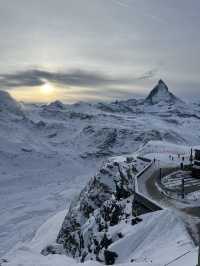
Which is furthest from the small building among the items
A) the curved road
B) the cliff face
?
the cliff face

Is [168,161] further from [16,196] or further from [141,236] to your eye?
[16,196]

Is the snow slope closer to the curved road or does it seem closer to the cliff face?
the curved road

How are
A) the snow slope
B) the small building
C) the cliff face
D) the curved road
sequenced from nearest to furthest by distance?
the snow slope → the curved road → the cliff face → the small building

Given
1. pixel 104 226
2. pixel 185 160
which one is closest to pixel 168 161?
pixel 185 160

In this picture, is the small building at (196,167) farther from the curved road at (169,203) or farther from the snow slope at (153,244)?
the snow slope at (153,244)

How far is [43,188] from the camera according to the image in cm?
15575

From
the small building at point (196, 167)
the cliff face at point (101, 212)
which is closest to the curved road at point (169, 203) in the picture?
the cliff face at point (101, 212)

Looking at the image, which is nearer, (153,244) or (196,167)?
(153,244)

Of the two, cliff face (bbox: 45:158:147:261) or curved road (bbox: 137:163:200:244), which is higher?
curved road (bbox: 137:163:200:244)

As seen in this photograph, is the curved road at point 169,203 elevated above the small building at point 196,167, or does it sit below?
below

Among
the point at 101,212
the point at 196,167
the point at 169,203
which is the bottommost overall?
the point at 101,212

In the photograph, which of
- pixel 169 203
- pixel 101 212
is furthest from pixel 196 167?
pixel 101 212

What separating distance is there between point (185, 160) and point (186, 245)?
29.2m

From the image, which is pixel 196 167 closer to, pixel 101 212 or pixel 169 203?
pixel 169 203
